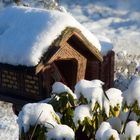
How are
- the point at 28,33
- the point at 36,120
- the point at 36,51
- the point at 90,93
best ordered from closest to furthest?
the point at 36,120
the point at 90,93
the point at 36,51
the point at 28,33

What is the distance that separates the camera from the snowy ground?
27750 mm

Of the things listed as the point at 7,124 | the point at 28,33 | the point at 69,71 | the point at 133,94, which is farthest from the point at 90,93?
the point at 7,124

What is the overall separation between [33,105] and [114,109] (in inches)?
34.1

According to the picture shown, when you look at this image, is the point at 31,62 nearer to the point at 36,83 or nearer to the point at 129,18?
the point at 36,83

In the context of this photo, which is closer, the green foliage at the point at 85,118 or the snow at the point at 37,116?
the snow at the point at 37,116

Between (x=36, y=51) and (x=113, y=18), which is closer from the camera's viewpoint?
(x=36, y=51)

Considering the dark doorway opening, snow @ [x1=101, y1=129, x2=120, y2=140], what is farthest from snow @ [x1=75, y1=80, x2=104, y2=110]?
the dark doorway opening

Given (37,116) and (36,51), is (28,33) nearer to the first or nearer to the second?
(36,51)

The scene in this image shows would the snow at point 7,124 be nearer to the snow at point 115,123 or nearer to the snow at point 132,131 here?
the snow at point 115,123

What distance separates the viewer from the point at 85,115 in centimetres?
397

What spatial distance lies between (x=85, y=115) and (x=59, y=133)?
391 millimetres

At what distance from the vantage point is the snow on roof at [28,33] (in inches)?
319

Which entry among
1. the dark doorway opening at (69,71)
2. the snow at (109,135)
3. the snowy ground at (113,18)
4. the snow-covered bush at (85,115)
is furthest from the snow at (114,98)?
the snowy ground at (113,18)

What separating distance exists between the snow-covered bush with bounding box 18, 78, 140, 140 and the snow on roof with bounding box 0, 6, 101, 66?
11.9ft
